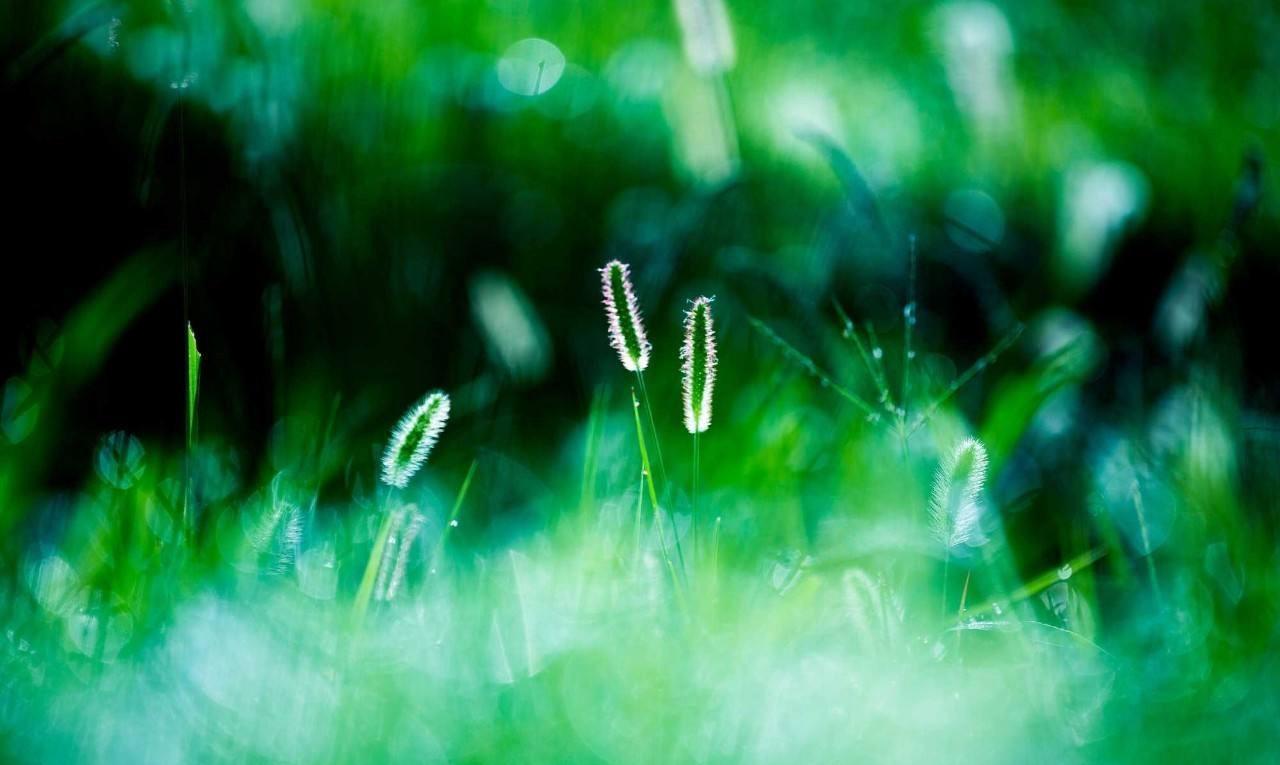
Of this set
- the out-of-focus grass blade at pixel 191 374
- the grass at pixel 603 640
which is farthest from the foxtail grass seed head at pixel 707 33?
the out-of-focus grass blade at pixel 191 374

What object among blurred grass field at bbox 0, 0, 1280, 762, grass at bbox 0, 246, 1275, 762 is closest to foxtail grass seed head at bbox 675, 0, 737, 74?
blurred grass field at bbox 0, 0, 1280, 762

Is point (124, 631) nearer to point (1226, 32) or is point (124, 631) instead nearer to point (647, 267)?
point (647, 267)

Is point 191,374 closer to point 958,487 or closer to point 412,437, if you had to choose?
point 412,437

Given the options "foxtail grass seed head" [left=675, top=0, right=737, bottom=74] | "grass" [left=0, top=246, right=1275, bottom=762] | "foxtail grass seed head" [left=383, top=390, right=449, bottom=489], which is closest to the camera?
"grass" [left=0, top=246, right=1275, bottom=762]

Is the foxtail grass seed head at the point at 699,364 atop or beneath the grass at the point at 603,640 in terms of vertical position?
atop

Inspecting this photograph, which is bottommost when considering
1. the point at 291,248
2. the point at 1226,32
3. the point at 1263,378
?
the point at 1263,378

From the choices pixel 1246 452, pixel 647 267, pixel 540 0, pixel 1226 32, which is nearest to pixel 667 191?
pixel 647 267

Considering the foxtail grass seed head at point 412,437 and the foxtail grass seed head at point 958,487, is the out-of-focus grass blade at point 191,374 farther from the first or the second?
the foxtail grass seed head at point 958,487

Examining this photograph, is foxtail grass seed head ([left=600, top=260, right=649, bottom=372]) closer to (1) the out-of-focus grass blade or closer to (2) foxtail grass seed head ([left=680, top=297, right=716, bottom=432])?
(2) foxtail grass seed head ([left=680, top=297, right=716, bottom=432])
